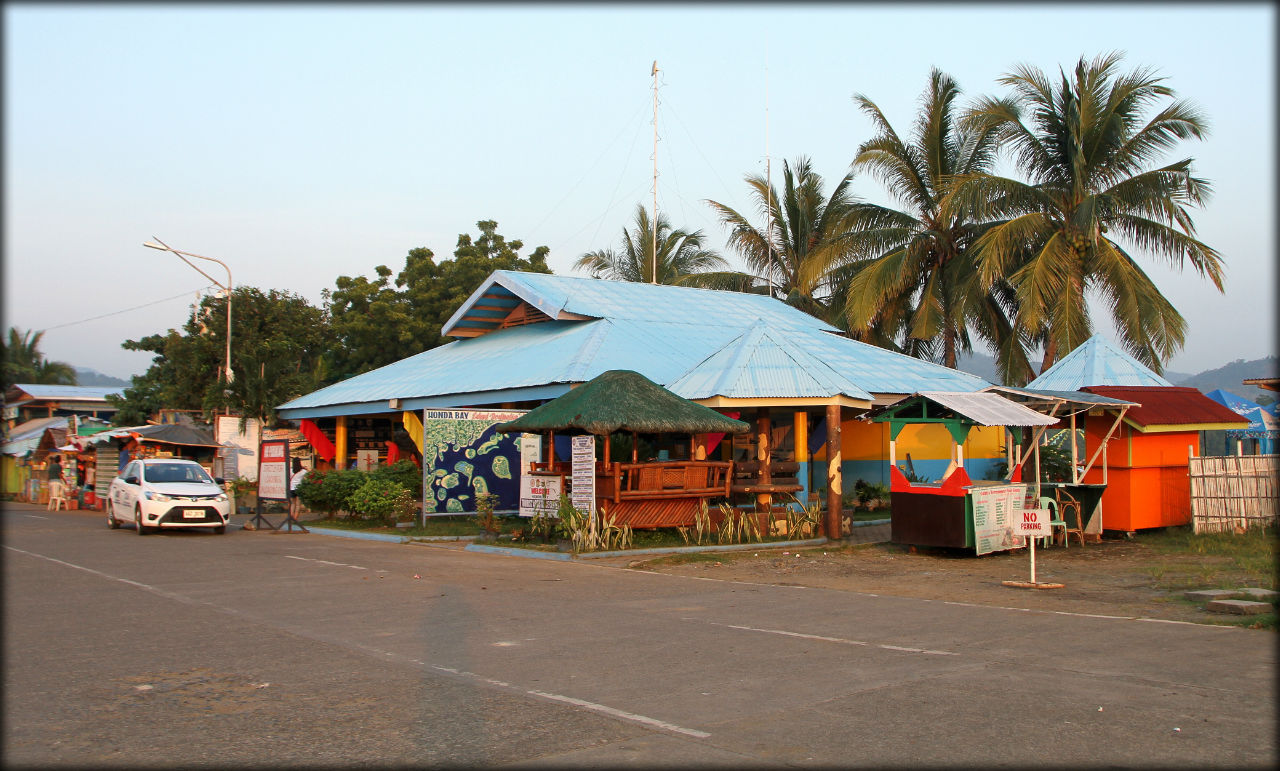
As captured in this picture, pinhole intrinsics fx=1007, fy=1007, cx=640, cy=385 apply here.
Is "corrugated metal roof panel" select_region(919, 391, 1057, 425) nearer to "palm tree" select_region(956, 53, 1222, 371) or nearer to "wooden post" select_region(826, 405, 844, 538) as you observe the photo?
"wooden post" select_region(826, 405, 844, 538)

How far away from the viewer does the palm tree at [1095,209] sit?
25.4 meters

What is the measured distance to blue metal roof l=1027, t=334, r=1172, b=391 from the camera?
781 inches

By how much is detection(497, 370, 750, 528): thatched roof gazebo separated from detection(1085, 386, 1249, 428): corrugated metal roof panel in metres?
6.79

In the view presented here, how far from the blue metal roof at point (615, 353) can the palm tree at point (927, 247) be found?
7.92 feet

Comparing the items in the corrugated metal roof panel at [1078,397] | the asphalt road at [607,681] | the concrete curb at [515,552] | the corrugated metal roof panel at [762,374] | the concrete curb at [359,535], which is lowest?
the asphalt road at [607,681]

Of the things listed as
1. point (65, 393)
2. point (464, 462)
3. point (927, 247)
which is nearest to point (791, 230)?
point (927, 247)

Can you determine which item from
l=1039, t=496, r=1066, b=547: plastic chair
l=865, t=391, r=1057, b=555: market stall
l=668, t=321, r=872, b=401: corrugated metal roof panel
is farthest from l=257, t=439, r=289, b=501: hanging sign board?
l=1039, t=496, r=1066, b=547: plastic chair

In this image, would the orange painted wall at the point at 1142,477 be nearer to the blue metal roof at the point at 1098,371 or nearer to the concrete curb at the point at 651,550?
the blue metal roof at the point at 1098,371

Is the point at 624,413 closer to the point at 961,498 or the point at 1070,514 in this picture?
the point at 961,498

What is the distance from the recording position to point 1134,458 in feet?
56.5

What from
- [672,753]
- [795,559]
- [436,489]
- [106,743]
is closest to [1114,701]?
[672,753]

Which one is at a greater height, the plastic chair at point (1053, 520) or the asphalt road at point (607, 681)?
the plastic chair at point (1053, 520)

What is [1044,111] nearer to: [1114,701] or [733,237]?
[733,237]

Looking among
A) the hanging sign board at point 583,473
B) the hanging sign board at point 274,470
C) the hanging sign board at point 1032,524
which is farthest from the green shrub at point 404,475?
the hanging sign board at point 1032,524
